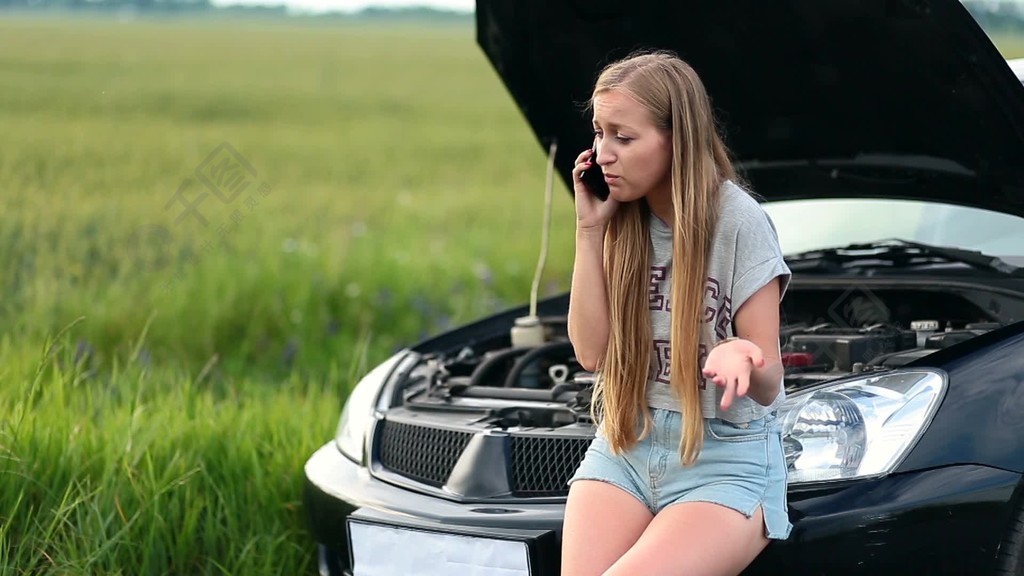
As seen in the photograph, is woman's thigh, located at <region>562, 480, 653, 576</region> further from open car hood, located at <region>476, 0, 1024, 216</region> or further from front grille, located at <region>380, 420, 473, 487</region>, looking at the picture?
open car hood, located at <region>476, 0, 1024, 216</region>

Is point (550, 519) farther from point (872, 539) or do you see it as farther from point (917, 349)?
point (917, 349)

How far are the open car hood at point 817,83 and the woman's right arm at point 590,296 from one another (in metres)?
1.02

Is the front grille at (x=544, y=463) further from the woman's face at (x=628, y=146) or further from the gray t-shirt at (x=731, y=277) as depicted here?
the woman's face at (x=628, y=146)

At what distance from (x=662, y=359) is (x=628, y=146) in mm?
409

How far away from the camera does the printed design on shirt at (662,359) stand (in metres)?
2.39

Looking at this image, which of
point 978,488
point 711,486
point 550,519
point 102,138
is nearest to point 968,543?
point 978,488

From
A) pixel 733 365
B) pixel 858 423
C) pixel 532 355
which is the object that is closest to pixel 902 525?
pixel 858 423

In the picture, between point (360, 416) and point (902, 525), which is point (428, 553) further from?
point (902, 525)

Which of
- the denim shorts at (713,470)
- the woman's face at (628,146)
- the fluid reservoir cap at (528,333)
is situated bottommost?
the fluid reservoir cap at (528,333)

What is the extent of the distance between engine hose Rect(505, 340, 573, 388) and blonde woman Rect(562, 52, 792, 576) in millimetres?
1152

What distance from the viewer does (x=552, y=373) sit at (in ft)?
11.8

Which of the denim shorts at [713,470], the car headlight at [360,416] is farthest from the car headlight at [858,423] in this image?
the car headlight at [360,416]

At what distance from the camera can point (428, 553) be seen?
2855 mm

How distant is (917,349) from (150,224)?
7.15 meters
